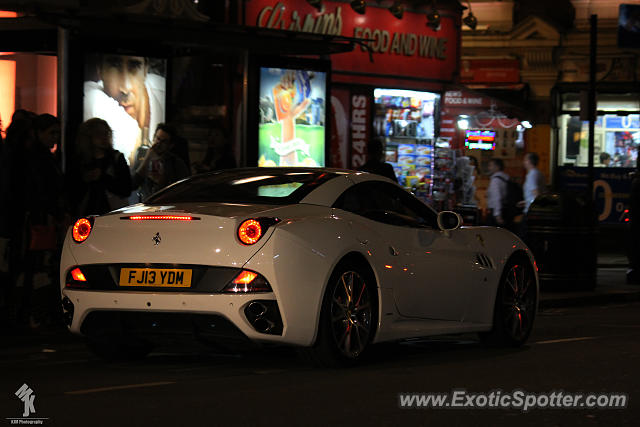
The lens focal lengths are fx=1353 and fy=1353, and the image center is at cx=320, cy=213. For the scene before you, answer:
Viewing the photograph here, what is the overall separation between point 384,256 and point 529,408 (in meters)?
2.09

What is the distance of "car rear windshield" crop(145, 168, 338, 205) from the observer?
9172mm

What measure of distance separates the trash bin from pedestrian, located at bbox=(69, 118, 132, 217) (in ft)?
21.0

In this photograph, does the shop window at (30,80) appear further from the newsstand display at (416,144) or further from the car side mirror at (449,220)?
the newsstand display at (416,144)

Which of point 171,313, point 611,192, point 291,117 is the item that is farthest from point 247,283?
point 611,192

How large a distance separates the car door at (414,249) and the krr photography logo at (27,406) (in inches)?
97.7

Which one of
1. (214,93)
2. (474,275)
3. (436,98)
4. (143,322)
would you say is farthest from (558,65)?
(143,322)

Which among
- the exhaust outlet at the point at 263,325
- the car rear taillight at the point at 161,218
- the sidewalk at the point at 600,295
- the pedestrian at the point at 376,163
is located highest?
the pedestrian at the point at 376,163

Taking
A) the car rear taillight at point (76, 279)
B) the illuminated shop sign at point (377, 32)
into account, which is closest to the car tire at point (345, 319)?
the car rear taillight at point (76, 279)

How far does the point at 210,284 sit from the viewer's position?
27.4 ft

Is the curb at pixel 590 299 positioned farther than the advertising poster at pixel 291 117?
No

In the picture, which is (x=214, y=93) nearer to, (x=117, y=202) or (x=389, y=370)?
(x=117, y=202)

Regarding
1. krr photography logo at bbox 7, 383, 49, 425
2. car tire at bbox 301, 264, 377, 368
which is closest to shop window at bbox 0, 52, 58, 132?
car tire at bbox 301, 264, 377, 368

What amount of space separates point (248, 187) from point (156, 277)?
1195mm

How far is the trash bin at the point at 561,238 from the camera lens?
56.0ft
